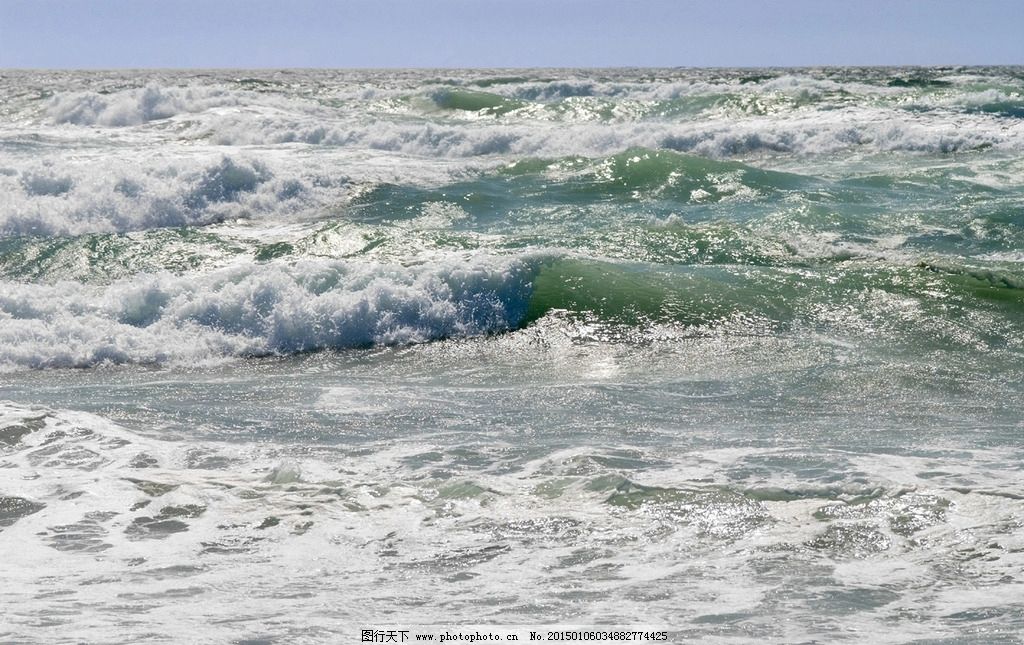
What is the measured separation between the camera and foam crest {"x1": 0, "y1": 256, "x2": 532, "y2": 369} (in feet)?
35.6

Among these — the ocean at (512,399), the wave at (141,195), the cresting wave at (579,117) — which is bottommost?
the ocean at (512,399)

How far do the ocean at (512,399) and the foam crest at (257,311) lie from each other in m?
0.04

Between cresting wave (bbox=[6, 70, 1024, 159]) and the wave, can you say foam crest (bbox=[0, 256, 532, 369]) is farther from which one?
cresting wave (bbox=[6, 70, 1024, 159])

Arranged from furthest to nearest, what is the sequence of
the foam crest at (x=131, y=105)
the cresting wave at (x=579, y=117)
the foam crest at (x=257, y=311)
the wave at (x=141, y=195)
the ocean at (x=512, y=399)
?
the foam crest at (x=131, y=105) < the cresting wave at (x=579, y=117) < the wave at (x=141, y=195) < the foam crest at (x=257, y=311) < the ocean at (x=512, y=399)

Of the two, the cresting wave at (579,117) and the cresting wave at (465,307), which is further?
the cresting wave at (579,117)

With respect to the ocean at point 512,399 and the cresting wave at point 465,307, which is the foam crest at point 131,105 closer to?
the ocean at point 512,399

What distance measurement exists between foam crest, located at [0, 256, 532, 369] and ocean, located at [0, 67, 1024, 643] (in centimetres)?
4

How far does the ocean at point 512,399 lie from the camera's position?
17.1 feet

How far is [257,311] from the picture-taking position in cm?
1156

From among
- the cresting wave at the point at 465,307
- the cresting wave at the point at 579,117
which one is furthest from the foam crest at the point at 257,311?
the cresting wave at the point at 579,117

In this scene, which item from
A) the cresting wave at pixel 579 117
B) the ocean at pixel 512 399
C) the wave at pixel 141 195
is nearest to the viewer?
the ocean at pixel 512 399

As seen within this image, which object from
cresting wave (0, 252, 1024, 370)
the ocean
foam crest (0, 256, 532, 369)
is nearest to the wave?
the ocean

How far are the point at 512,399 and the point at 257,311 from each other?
3645mm

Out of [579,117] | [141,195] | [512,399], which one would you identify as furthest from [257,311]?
[579,117]
